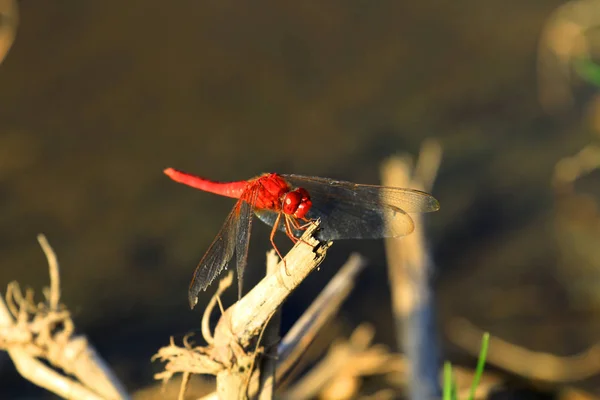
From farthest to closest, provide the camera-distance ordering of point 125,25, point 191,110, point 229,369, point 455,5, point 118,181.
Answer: point 455,5
point 125,25
point 191,110
point 118,181
point 229,369

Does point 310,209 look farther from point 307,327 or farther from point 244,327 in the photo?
point 244,327

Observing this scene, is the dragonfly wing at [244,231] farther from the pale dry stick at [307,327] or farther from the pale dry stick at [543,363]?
the pale dry stick at [543,363]

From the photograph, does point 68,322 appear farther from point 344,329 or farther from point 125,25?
point 125,25

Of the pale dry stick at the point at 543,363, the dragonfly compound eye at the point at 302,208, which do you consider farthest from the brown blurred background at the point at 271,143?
the dragonfly compound eye at the point at 302,208

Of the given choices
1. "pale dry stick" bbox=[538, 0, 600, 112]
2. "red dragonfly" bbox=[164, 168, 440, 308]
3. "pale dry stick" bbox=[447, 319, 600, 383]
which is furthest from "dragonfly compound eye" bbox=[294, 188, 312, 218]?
"pale dry stick" bbox=[538, 0, 600, 112]

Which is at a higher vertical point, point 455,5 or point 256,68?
point 455,5

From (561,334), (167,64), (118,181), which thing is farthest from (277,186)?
(167,64)

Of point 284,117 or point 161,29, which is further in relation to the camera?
point 161,29
